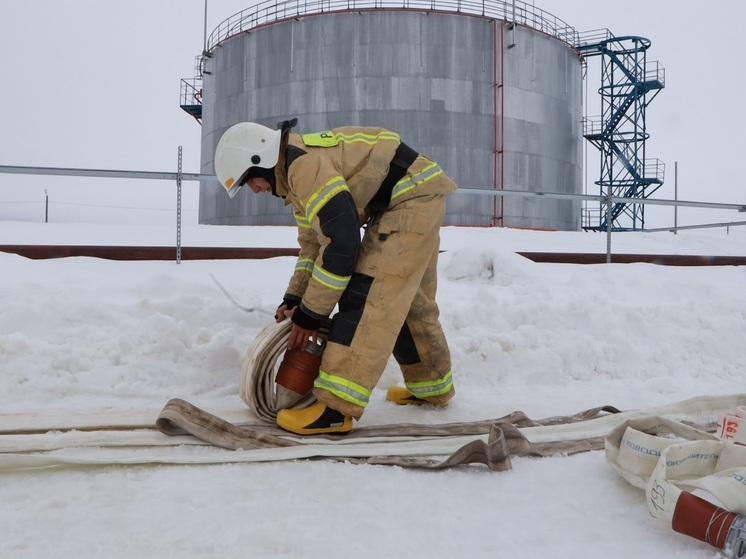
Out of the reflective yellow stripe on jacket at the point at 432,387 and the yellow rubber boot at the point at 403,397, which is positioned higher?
the reflective yellow stripe on jacket at the point at 432,387

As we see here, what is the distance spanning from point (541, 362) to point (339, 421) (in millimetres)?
1713

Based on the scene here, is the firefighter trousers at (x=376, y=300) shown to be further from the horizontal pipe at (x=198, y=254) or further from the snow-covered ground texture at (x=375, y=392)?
the horizontal pipe at (x=198, y=254)

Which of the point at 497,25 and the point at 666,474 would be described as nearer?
the point at 666,474

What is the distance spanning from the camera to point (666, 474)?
6.30 feet

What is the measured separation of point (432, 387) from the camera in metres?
3.28

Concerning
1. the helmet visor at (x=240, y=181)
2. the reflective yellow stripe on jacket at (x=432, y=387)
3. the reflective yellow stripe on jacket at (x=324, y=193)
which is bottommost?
the reflective yellow stripe on jacket at (x=432, y=387)

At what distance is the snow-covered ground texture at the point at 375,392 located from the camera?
1722 millimetres

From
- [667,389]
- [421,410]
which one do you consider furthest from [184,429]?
[667,389]

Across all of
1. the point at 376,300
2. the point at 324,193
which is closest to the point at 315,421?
the point at 376,300

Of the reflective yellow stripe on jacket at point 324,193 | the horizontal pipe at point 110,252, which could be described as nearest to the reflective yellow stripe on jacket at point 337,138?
the reflective yellow stripe on jacket at point 324,193

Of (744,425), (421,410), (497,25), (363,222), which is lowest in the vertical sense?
(421,410)

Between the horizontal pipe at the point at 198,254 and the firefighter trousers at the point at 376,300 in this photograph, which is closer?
the firefighter trousers at the point at 376,300

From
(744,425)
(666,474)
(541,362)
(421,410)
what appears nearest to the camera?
(666,474)

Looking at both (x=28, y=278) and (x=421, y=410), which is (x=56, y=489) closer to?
(x=421, y=410)
